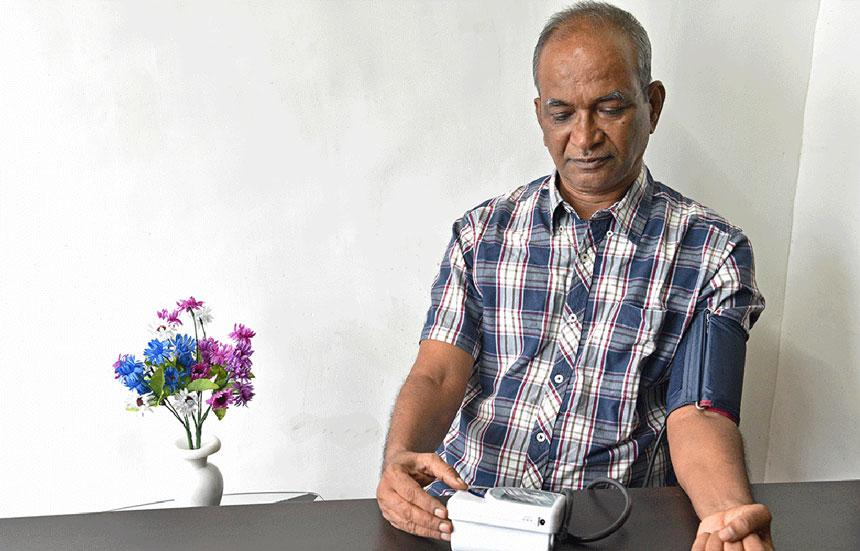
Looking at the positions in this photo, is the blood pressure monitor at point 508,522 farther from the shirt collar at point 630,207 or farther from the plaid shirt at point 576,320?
the shirt collar at point 630,207

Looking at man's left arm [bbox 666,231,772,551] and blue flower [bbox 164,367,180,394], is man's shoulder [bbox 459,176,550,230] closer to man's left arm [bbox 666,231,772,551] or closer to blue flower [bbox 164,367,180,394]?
man's left arm [bbox 666,231,772,551]

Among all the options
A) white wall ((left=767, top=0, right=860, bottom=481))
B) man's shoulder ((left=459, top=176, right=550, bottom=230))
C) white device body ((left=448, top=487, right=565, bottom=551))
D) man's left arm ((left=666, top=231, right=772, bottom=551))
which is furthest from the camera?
white wall ((left=767, top=0, right=860, bottom=481))

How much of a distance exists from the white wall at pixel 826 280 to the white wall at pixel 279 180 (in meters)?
0.06

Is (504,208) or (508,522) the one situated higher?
(504,208)

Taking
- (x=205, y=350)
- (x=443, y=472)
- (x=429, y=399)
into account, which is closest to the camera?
(x=443, y=472)

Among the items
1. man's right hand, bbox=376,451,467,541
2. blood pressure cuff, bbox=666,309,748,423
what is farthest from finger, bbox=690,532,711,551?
blood pressure cuff, bbox=666,309,748,423

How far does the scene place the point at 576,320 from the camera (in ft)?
5.98

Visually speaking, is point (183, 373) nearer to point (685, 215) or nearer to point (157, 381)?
point (157, 381)

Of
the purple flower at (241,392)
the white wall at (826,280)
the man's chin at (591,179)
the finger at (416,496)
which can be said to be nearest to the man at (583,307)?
the man's chin at (591,179)

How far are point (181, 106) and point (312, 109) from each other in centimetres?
29

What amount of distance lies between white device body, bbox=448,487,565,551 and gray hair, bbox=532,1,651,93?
98cm

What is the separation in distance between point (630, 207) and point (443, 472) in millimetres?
780

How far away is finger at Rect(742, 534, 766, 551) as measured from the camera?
1.15 meters

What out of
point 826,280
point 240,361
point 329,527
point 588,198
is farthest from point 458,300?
point 826,280
